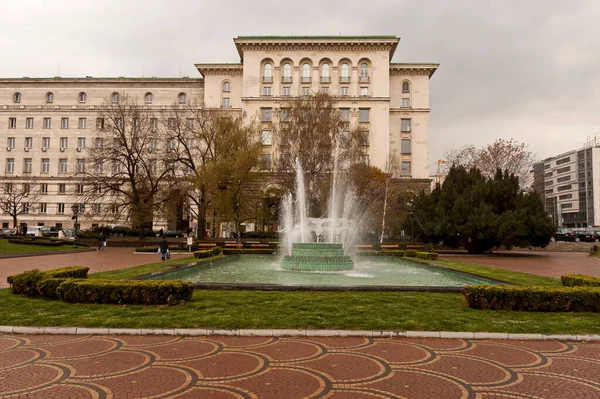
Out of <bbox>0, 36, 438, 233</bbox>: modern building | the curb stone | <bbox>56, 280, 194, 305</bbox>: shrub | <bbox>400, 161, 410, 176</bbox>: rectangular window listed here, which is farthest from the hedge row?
<bbox>400, 161, 410, 176</bbox>: rectangular window

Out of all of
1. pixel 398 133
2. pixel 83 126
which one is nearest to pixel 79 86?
pixel 83 126

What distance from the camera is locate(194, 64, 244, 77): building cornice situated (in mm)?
Result: 64938

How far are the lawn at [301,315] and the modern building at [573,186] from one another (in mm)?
90600

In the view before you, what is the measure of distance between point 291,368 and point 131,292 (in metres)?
5.31

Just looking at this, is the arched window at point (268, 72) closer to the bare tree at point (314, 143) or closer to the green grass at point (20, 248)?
the bare tree at point (314, 143)

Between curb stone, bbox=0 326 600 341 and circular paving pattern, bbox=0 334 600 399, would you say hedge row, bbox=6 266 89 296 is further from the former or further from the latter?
curb stone, bbox=0 326 600 341

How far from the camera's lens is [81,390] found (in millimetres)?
A: 4910

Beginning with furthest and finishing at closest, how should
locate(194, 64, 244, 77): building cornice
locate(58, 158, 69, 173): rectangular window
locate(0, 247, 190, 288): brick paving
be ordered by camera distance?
1. locate(58, 158, 69, 173): rectangular window
2. locate(194, 64, 244, 77): building cornice
3. locate(0, 247, 190, 288): brick paving

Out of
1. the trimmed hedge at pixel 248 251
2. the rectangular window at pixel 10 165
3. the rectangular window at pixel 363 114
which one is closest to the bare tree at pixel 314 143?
the trimmed hedge at pixel 248 251

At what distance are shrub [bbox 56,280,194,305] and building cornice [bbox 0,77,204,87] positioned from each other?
2438 inches

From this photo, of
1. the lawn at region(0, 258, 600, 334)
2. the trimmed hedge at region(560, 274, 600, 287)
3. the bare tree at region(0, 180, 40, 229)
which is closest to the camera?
the lawn at region(0, 258, 600, 334)

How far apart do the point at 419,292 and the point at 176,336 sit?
6.75 meters

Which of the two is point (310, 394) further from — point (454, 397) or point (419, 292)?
point (419, 292)

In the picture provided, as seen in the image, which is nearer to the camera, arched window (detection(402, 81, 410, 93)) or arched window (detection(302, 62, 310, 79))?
arched window (detection(302, 62, 310, 79))
